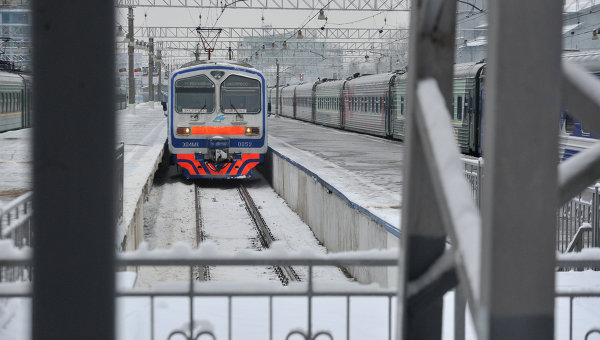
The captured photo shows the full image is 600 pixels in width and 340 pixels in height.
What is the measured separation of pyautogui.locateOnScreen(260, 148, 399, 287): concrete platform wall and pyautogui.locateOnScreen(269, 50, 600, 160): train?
1678 millimetres

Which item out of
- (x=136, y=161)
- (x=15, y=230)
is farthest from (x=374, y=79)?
(x=15, y=230)

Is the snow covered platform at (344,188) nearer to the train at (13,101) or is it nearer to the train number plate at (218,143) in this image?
the train number plate at (218,143)

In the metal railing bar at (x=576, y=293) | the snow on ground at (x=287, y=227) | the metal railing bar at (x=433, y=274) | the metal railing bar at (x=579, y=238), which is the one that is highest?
the metal railing bar at (x=433, y=274)

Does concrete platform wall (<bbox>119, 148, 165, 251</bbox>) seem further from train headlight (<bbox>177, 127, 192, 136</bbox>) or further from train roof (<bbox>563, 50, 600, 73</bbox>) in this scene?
train roof (<bbox>563, 50, 600, 73</bbox>)

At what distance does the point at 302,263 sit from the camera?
13.0 feet

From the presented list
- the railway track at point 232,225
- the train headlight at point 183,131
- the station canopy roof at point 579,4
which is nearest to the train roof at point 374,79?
the railway track at point 232,225

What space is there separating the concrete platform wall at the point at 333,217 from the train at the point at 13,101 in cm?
1000

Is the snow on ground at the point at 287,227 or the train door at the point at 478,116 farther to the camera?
the train door at the point at 478,116

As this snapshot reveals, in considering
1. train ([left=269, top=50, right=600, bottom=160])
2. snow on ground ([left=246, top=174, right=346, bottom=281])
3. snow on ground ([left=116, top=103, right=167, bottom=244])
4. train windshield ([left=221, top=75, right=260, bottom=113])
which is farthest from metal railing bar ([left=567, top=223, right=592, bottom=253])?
train windshield ([left=221, top=75, right=260, bottom=113])

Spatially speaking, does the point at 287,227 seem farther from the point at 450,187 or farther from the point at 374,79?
the point at 374,79

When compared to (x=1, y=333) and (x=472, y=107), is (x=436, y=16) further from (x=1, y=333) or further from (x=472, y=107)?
(x=472, y=107)

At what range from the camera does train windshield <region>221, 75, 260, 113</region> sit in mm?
21453

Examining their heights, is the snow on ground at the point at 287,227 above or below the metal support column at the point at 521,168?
below

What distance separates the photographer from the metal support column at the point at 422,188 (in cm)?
250
